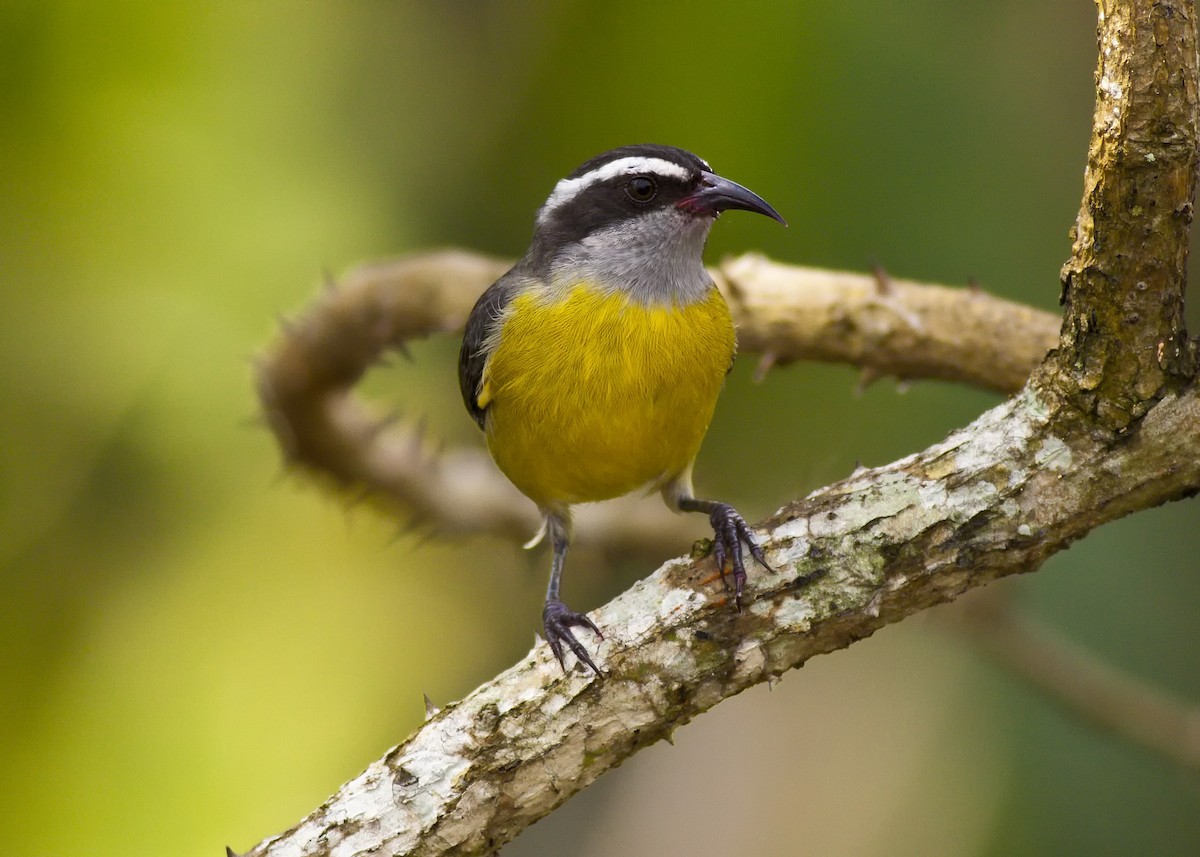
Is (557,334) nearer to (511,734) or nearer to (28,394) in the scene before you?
(511,734)

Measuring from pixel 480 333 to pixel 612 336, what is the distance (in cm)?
66

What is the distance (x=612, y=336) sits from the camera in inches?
163

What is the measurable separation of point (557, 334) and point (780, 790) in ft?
15.0

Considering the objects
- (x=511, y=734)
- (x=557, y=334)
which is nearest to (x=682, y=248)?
(x=557, y=334)

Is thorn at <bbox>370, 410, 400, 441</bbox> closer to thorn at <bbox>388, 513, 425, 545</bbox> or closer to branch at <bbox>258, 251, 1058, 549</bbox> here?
→ branch at <bbox>258, 251, 1058, 549</bbox>

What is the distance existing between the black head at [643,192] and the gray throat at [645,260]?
39 millimetres

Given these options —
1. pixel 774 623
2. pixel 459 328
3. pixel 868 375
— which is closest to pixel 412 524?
pixel 459 328

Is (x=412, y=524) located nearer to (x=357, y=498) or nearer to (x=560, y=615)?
(x=357, y=498)

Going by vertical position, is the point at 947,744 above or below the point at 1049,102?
below

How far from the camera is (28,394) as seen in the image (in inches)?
278

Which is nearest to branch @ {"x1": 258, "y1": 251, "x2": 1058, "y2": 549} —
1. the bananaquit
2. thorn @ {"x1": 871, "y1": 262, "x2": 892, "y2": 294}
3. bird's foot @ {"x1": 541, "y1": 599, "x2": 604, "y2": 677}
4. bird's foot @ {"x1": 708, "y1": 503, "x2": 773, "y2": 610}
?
thorn @ {"x1": 871, "y1": 262, "x2": 892, "y2": 294}

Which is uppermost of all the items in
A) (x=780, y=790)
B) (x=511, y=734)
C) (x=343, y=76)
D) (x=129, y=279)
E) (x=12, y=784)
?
(x=343, y=76)

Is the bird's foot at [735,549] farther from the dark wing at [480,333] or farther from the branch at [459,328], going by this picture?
the branch at [459,328]

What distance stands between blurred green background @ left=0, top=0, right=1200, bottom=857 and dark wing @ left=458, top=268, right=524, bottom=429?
1.98 m
